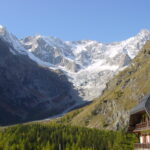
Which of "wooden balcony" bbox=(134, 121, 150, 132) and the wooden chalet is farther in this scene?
"wooden balcony" bbox=(134, 121, 150, 132)

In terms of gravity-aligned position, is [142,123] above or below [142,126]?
above

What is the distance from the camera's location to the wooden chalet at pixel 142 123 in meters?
A: 39.2

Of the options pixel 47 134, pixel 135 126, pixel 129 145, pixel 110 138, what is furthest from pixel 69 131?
pixel 135 126

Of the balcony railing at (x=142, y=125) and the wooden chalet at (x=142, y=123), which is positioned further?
the balcony railing at (x=142, y=125)

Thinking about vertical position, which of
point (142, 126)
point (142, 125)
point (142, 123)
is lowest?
point (142, 126)

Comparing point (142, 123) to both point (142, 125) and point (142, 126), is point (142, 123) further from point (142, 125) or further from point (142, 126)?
point (142, 126)

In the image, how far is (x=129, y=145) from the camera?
64500 millimetres

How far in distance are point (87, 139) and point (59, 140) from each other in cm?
1487

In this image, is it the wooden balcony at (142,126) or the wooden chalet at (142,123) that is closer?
Result: the wooden chalet at (142,123)

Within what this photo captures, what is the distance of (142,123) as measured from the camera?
43438 mm

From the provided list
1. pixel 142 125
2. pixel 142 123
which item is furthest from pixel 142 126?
pixel 142 123

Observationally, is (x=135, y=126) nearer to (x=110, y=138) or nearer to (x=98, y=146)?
(x=98, y=146)

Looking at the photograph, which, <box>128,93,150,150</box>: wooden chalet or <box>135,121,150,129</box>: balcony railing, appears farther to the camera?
<box>135,121,150,129</box>: balcony railing

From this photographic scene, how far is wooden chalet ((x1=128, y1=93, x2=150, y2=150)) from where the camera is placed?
39250 mm
